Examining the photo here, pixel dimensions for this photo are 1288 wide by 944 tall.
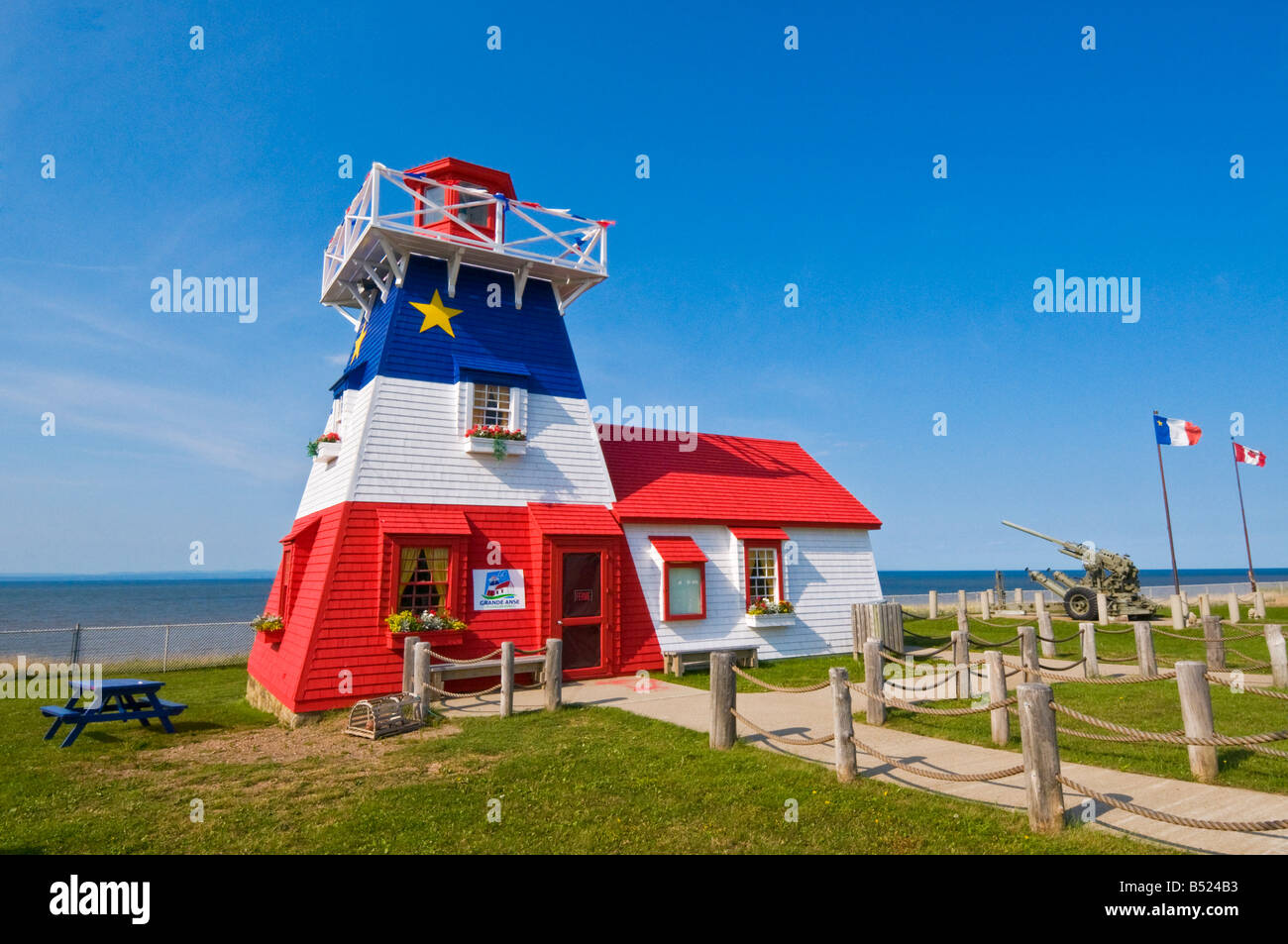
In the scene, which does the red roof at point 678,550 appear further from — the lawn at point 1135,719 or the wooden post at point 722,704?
the wooden post at point 722,704

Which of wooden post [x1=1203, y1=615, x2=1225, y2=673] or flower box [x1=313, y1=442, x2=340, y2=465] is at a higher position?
flower box [x1=313, y1=442, x2=340, y2=465]

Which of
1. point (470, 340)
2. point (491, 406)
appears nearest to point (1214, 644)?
point (491, 406)

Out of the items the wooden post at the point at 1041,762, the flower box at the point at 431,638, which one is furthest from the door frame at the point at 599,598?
the wooden post at the point at 1041,762

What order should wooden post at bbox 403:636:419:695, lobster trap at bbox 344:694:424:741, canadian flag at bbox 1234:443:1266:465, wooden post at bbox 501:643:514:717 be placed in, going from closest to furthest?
lobster trap at bbox 344:694:424:741
wooden post at bbox 501:643:514:717
wooden post at bbox 403:636:419:695
canadian flag at bbox 1234:443:1266:465

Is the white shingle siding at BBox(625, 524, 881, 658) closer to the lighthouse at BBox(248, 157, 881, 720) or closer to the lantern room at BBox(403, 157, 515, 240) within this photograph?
the lighthouse at BBox(248, 157, 881, 720)

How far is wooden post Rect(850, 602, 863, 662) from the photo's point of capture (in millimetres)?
18066

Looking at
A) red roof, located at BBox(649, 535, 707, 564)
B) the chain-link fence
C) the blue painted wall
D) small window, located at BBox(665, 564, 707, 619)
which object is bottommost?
the chain-link fence

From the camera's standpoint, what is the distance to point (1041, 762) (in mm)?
5805

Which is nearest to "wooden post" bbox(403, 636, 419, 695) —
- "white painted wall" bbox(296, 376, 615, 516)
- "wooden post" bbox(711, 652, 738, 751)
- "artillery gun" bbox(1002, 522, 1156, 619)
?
"white painted wall" bbox(296, 376, 615, 516)

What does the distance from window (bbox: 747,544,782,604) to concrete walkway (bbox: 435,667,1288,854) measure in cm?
489

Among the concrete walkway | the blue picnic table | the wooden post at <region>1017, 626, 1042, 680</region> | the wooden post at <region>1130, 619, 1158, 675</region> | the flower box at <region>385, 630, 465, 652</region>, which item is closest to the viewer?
the concrete walkway
